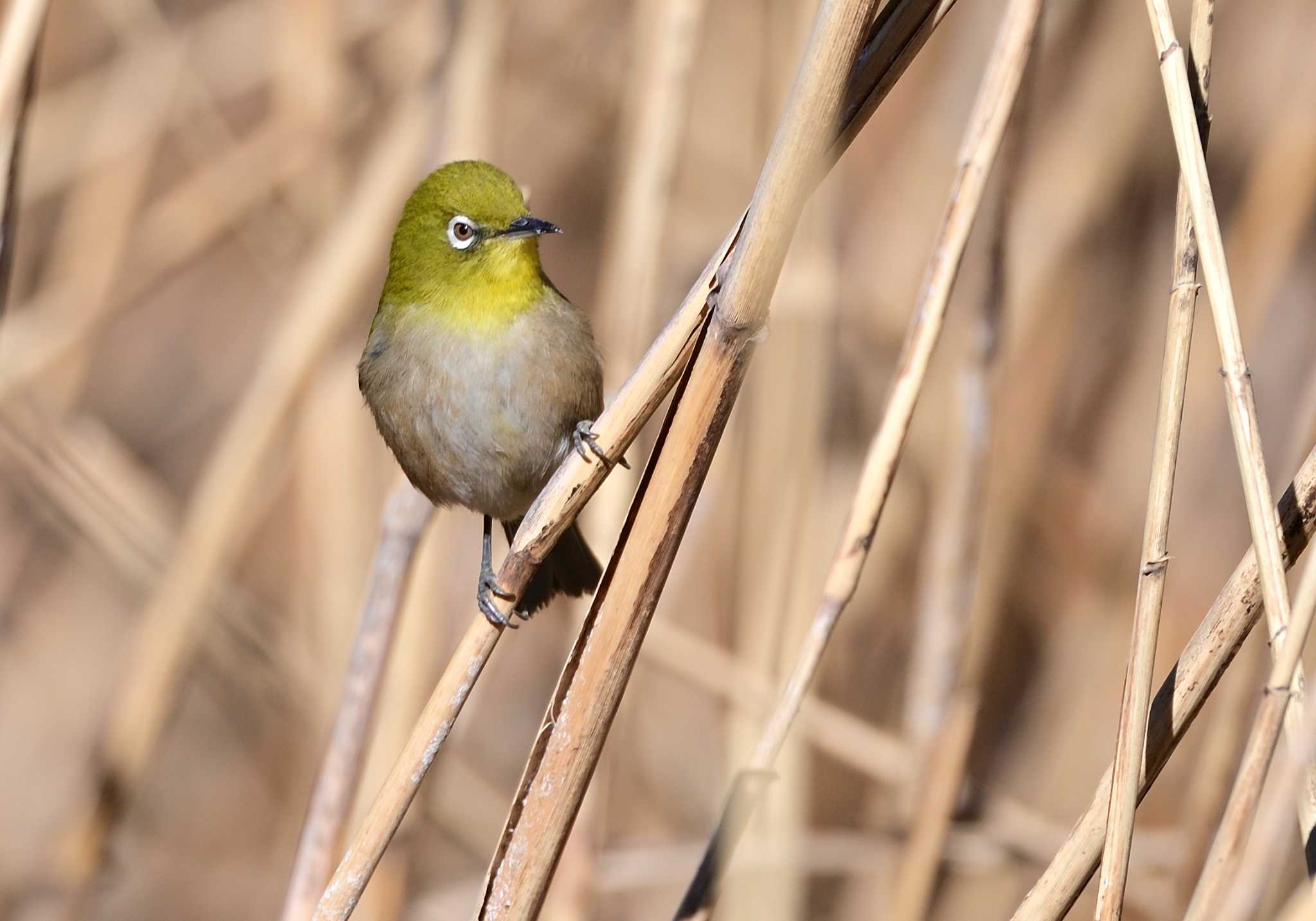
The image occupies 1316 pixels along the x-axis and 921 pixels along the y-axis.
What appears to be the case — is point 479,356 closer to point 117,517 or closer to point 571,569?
point 571,569

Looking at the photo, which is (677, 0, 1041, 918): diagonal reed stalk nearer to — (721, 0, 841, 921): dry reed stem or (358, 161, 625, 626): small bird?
(358, 161, 625, 626): small bird

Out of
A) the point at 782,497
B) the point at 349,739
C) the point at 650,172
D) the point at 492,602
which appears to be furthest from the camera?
the point at 782,497

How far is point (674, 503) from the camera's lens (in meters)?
1.42

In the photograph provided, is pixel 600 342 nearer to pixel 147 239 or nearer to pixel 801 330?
pixel 801 330

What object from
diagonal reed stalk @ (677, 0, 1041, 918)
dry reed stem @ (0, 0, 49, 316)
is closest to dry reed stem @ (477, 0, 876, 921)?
diagonal reed stalk @ (677, 0, 1041, 918)

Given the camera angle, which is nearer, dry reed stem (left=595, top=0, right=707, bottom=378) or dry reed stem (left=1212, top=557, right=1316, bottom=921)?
dry reed stem (left=1212, top=557, right=1316, bottom=921)

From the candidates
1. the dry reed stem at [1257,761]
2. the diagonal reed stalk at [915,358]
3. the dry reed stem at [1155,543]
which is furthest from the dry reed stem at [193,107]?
the dry reed stem at [1257,761]

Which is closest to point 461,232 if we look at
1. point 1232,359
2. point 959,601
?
point 959,601

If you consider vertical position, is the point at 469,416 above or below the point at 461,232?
below

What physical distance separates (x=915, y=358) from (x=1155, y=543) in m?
0.43

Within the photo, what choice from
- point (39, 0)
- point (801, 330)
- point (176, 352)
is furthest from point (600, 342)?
point (176, 352)

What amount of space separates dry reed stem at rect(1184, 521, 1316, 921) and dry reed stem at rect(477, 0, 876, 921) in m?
0.59

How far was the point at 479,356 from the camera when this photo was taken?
224 centimetres

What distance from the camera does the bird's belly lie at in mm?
2229
